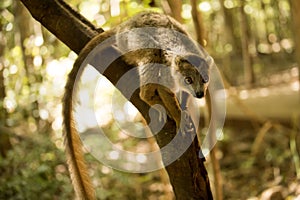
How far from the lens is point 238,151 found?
809 centimetres

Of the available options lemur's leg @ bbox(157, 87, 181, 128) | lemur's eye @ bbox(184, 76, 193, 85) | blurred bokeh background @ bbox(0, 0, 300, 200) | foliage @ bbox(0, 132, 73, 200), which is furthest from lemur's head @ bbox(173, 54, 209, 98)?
foliage @ bbox(0, 132, 73, 200)

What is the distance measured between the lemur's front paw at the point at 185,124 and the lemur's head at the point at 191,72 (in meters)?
0.41

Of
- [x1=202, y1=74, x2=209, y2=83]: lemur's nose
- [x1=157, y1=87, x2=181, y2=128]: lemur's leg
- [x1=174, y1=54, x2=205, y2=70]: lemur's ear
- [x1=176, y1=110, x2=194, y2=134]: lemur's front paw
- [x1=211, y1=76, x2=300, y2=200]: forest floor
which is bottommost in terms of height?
[x1=211, y1=76, x2=300, y2=200]: forest floor

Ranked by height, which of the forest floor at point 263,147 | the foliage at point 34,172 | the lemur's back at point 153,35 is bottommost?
the forest floor at point 263,147

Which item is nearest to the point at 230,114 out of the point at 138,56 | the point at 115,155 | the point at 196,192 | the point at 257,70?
the point at 115,155

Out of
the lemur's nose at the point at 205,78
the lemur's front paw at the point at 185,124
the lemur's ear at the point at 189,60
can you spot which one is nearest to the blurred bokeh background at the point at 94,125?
the lemur's ear at the point at 189,60

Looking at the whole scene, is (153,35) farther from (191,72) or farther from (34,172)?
(34,172)

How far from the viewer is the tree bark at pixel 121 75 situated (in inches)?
96.3

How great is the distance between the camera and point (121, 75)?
270cm

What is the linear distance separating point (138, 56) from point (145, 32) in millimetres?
151

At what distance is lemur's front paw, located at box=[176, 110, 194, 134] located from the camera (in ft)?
8.36

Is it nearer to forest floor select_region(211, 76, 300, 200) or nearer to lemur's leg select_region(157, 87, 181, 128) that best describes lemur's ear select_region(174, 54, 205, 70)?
lemur's leg select_region(157, 87, 181, 128)

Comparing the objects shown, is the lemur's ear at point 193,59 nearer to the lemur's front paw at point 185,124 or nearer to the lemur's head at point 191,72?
the lemur's head at point 191,72

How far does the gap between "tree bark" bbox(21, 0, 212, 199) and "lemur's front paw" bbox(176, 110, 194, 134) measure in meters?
0.03
